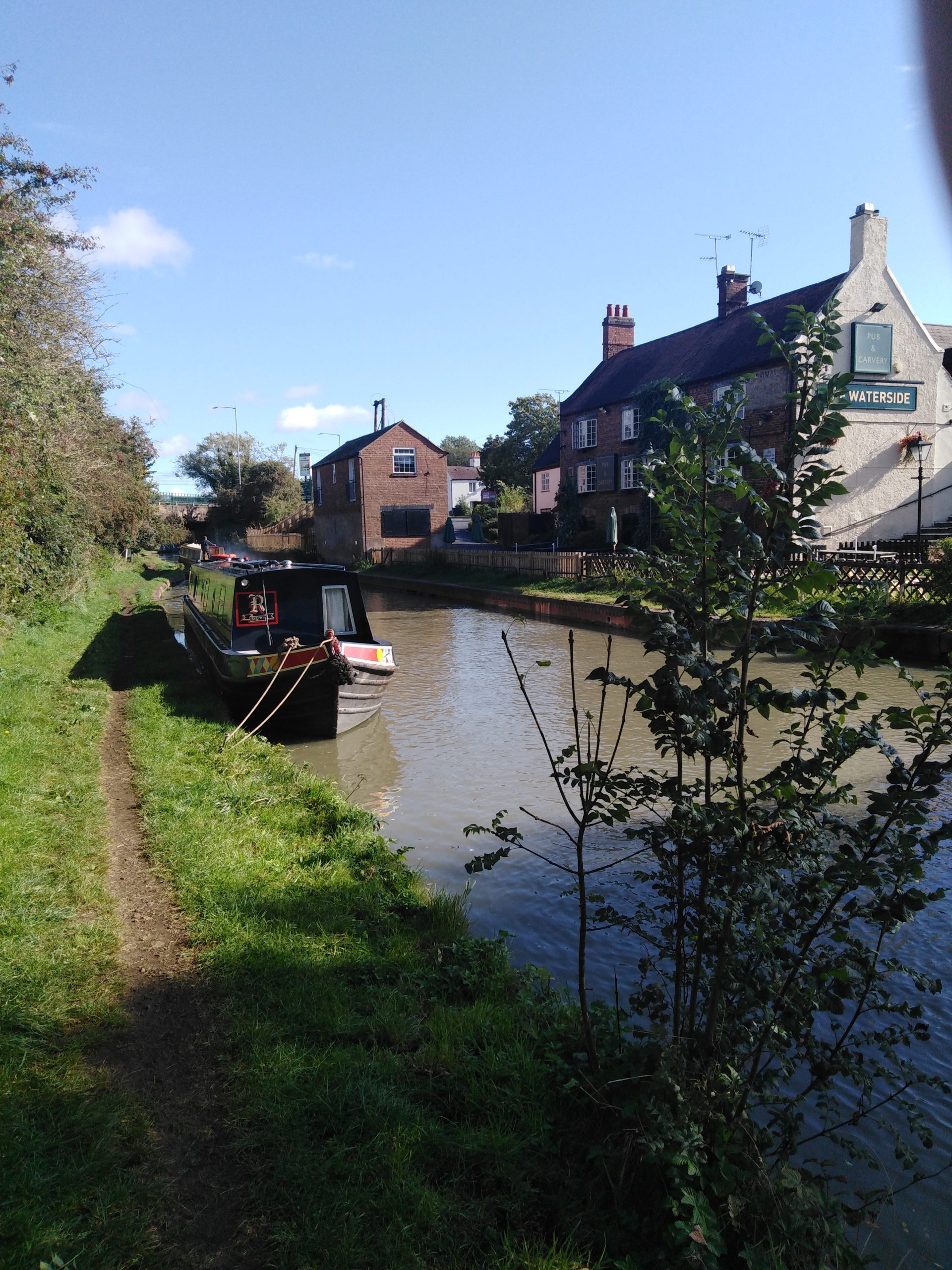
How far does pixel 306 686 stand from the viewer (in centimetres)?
1061

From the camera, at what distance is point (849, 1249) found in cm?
265

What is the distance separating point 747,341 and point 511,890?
25466 millimetres

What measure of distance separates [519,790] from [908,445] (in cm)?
2166

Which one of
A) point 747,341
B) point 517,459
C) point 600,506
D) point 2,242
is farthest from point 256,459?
point 2,242

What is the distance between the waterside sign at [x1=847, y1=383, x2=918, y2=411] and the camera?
25250mm

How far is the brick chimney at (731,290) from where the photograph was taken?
101 ft

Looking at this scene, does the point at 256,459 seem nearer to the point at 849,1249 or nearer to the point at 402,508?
the point at 402,508

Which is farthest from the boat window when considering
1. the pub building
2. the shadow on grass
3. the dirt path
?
the pub building

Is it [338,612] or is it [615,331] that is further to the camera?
[615,331]

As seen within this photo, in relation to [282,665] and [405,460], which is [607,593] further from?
[405,460]

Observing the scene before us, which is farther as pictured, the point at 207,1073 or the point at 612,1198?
the point at 207,1073

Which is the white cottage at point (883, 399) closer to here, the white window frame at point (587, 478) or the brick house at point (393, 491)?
the white window frame at point (587, 478)

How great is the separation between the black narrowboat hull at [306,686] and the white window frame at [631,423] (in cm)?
2286

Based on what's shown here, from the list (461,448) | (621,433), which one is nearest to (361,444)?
(621,433)
